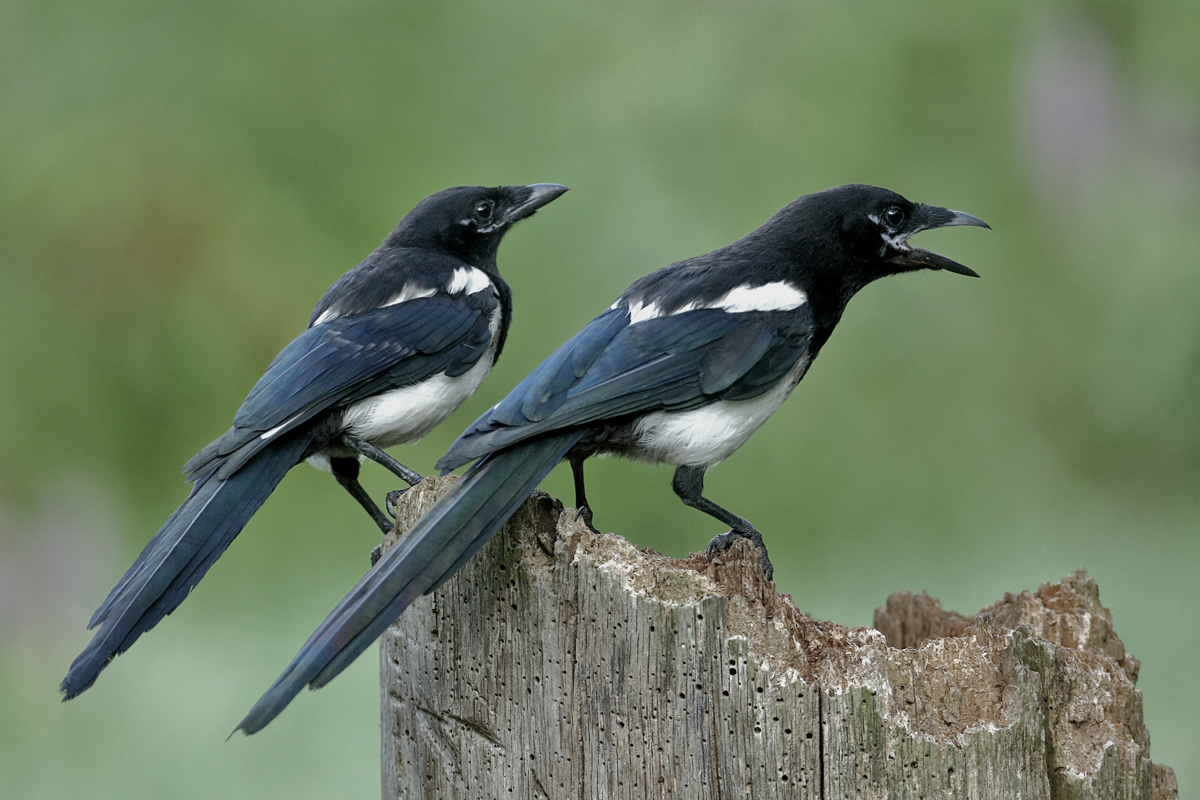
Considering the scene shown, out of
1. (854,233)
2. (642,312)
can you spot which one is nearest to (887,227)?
(854,233)

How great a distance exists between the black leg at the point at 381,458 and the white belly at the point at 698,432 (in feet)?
2.32

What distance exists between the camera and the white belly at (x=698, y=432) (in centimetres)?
270

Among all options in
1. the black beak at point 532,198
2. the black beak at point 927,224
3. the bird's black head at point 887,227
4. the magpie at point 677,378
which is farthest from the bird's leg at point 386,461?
the black beak at point 927,224

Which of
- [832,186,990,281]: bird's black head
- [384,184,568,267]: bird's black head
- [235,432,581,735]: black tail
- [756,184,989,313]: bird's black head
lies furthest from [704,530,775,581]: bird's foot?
[384,184,568,267]: bird's black head

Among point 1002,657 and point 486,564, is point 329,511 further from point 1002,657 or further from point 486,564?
point 1002,657

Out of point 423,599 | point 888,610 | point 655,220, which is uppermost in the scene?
point 655,220

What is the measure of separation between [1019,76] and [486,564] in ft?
13.5

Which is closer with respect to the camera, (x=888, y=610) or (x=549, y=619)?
(x=549, y=619)

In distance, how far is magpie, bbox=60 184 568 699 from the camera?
260 centimetres

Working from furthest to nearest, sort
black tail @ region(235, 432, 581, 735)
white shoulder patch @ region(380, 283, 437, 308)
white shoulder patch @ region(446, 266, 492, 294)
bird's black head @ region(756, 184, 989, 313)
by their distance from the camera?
white shoulder patch @ region(446, 266, 492, 294)
white shoulder patch @ region(380, 283, 437, 308)
bird's black head @ region(756, 184, 989, 313)
black tail @ region(235, 432, 581, 735)

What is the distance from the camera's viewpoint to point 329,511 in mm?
5449

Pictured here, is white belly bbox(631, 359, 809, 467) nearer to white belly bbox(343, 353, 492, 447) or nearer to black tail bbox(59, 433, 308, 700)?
white belly bbox(343, 353, 492, 447)

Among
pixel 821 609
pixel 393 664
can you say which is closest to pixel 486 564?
pixel 393 664

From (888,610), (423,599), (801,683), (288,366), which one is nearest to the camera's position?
(801,683)
